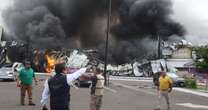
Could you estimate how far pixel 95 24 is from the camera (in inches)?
2844

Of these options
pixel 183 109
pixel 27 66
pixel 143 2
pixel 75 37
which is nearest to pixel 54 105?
pixel 27 66

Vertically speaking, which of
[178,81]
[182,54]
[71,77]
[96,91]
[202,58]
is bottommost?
[96,91]

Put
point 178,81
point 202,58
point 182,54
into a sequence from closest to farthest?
point 178,81 < point 202,58 < point 182,54

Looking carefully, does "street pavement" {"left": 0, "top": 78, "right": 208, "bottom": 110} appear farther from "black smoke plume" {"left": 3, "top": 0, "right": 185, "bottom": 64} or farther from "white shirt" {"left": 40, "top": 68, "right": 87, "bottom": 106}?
"black smoke plume" {"left": 3, "top": 0, "right": 185, "bottom": 64}

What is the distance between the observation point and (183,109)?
17703 millimetres

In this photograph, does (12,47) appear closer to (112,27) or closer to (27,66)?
(112,27)

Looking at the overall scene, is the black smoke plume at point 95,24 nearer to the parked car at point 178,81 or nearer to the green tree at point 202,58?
the green tree at point 202,58

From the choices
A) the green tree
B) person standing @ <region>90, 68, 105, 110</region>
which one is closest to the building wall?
the green tree

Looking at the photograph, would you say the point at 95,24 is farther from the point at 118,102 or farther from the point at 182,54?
the point at 118,102

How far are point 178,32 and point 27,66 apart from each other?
51710mm

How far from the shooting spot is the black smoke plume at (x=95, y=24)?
6388cm

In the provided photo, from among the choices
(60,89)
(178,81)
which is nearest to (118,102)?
(60,89)

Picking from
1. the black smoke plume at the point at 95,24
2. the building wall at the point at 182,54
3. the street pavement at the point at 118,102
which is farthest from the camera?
the building wall at the point at 182,54

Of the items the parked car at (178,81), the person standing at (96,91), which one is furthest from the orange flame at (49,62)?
the person standing at (96,91)
